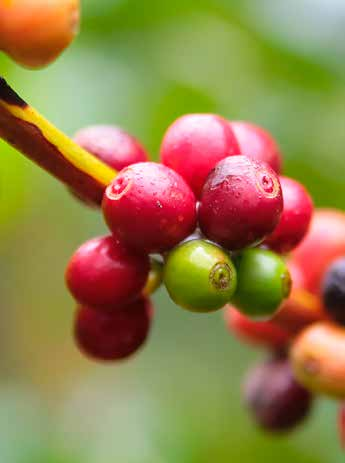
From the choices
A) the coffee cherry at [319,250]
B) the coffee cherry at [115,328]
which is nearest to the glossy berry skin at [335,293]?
the coffee cherry at [319,250]

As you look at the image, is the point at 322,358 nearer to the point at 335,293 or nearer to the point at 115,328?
the point at 335,293

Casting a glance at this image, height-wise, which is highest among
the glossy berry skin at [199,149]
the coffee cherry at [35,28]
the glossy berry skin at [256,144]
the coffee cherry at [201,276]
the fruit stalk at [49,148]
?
the coffee cherry at [35,28]

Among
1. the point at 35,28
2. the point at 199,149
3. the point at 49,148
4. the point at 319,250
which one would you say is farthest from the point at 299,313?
the point at 35,28

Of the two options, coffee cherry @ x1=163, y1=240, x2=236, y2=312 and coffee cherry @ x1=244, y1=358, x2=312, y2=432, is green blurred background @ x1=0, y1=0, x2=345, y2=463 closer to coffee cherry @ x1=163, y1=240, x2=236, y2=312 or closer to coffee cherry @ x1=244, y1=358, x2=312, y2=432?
coffee cherry @ x1=244, y1=358, x2=312, y2=432

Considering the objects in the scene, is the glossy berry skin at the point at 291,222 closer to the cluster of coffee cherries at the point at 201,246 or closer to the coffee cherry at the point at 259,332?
the cluster of coffee cherries at the point at 201,246

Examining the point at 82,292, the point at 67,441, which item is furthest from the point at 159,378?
the point at 82,292
